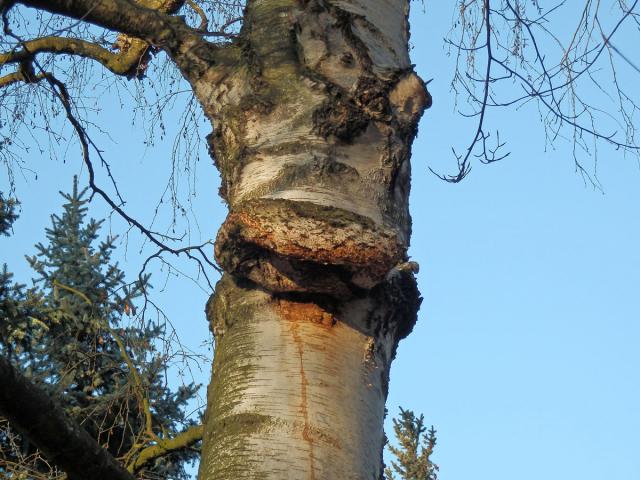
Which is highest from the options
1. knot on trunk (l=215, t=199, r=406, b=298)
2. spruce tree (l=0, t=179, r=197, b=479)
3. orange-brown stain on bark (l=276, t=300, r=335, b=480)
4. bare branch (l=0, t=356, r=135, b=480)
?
spruce tree (l=0, t=179, r=197, b=479)

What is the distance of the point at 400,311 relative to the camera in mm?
2096

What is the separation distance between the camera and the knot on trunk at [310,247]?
1.87 m

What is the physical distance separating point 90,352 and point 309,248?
2.31 metres

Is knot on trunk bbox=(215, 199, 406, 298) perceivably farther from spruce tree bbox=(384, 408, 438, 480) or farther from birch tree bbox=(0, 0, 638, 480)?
spruce tree bbox=(384, 408, 438, 480)

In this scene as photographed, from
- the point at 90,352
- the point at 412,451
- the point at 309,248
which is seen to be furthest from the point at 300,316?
the point at 412,451

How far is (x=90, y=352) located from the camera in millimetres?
3900

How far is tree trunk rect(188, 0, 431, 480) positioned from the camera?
1770 mm

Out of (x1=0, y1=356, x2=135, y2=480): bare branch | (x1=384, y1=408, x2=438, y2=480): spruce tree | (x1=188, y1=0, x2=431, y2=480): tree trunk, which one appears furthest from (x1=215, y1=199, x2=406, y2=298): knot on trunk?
(x1=384, y1=408, x2=438, y2=480): spruce tree

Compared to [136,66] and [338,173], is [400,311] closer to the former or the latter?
[338,173]

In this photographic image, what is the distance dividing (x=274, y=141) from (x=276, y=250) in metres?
0.33

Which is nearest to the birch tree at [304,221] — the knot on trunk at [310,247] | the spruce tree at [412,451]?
the knot on trunk at [310,247]

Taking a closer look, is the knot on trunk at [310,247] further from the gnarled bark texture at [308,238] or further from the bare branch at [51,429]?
the bare branch at [51,429]

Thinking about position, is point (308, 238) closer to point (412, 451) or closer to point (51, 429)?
point (51, 429)

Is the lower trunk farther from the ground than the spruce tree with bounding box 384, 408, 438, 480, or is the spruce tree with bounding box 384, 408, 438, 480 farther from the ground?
the spruce tree with bounding box 384, 408, 438, 480
